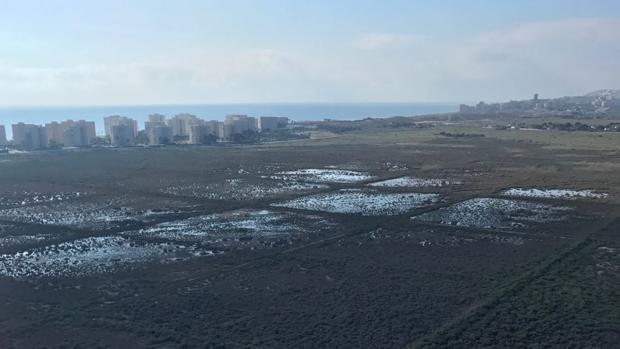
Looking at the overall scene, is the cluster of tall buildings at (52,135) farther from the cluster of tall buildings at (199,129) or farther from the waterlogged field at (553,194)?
the waterlogged field at (553,194)

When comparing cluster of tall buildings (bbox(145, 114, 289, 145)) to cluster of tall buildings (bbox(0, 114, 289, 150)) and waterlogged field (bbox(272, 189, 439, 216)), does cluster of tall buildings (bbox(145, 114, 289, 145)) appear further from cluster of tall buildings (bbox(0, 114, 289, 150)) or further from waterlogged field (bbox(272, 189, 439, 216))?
waterlogged field (bbox(272, 189, 439, 216))

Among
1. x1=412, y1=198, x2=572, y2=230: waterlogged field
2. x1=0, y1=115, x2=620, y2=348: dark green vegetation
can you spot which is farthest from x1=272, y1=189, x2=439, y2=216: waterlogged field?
x1=412, y1=198, x2=572, y2=230: waterlogged field

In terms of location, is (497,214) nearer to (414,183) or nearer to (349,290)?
(414,183)

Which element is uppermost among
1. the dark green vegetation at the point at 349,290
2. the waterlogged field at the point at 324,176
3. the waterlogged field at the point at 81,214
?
the waterlogged field at the point at 324,176

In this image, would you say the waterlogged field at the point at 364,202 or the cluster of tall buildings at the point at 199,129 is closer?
the waterlogged field at the point at 364,202

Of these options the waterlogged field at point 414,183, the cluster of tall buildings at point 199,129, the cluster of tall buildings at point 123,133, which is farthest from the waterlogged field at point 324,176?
the cluster of tall buildings at point 199,129

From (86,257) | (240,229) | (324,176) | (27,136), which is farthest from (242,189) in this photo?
(27,136)

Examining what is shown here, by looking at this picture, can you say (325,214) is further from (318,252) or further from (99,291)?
(99,291)

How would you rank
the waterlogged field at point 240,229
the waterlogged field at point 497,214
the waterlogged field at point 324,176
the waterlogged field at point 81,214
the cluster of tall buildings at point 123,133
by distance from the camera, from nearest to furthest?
the waterlogged field at point 240,229, the waterlogged field at point 497,214, the waterlogged field at point 81,214, the waterlogged field at point 324,176, the cluster of tall buildings at point 123,133

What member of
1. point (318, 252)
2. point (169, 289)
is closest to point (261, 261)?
point (318, 252)
